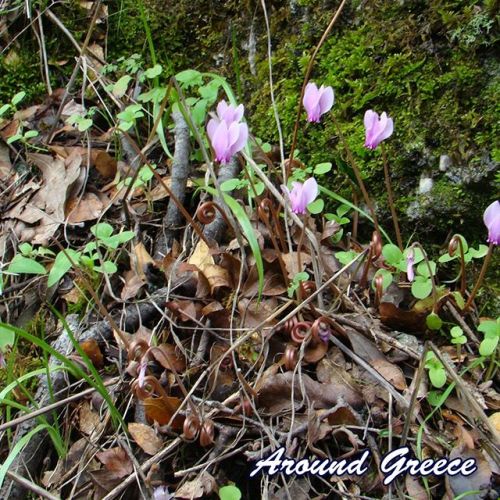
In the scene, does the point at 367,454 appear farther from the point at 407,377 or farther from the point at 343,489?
the point at 407,377

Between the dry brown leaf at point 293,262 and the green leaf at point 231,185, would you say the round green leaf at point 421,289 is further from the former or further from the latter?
the green leaf at point 231,185

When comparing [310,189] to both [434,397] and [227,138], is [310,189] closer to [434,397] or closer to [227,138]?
[227,138]

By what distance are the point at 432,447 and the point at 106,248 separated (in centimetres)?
134

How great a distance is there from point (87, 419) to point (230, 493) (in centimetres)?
58

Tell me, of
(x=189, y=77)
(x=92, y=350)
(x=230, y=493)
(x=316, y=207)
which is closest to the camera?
(x=230, y=493)

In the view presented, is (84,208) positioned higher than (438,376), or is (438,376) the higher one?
(84,208)

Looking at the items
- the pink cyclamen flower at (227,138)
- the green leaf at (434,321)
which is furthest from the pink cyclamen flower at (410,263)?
the pink cyclamen flower at (227,138)

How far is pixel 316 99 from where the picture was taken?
1.96 meters

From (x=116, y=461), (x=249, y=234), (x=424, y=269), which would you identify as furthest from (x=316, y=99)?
(x=116, y=461)

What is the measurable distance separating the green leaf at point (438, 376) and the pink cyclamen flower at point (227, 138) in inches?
33.0

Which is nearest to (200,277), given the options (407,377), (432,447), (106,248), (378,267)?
(106,248)

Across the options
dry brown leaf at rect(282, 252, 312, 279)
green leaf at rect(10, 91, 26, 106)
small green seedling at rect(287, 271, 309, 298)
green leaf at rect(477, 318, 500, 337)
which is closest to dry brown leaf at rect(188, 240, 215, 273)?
dry brown leaf at rect(282, 252, 312, 279)

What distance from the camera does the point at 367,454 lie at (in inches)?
64.2

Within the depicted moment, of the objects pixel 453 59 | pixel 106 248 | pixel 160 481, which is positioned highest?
pixel 453 59
